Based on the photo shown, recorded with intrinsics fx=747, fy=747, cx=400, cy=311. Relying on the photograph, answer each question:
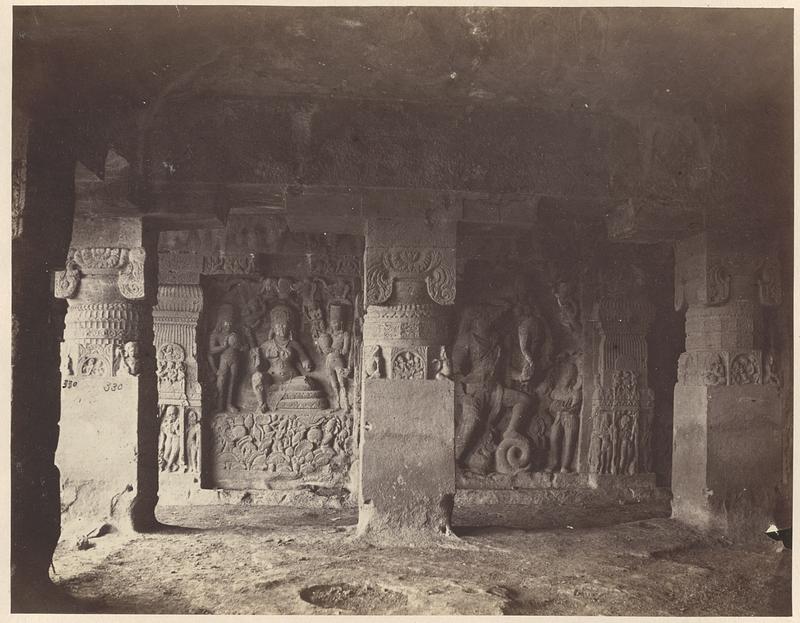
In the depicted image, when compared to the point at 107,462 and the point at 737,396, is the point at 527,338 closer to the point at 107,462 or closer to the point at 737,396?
the point at 737,396

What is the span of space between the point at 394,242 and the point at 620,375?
4.43m

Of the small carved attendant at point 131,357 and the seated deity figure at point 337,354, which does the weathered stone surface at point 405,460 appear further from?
the seated deity figure at point 337,354

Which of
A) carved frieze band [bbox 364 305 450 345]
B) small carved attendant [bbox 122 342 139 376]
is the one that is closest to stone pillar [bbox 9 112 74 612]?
small carved attendant [bbox 122 342 139 376]

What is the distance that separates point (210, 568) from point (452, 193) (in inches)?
135

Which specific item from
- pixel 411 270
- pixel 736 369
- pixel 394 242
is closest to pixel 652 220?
pixel 736 369

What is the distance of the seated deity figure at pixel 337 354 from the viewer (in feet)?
31.1

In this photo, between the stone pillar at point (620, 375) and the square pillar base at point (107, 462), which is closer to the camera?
the square pillar base at point (107, 462)

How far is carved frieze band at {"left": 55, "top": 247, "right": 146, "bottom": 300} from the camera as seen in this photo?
6418mm

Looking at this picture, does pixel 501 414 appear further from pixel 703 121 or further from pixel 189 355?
pixel 703 121

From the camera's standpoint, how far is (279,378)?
31.5 ft

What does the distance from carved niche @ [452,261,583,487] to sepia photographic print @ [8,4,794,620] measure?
0.71 m

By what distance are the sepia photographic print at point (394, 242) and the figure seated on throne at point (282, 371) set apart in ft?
3.01

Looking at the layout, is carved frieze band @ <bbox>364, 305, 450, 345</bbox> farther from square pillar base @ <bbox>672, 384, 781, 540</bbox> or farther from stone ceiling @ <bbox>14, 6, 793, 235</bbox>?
square pillar base @ <bbox>672, 384, 781, 540</bbox>

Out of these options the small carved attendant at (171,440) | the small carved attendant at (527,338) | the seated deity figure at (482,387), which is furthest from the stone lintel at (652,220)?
the small carved attendant at (171,440)
